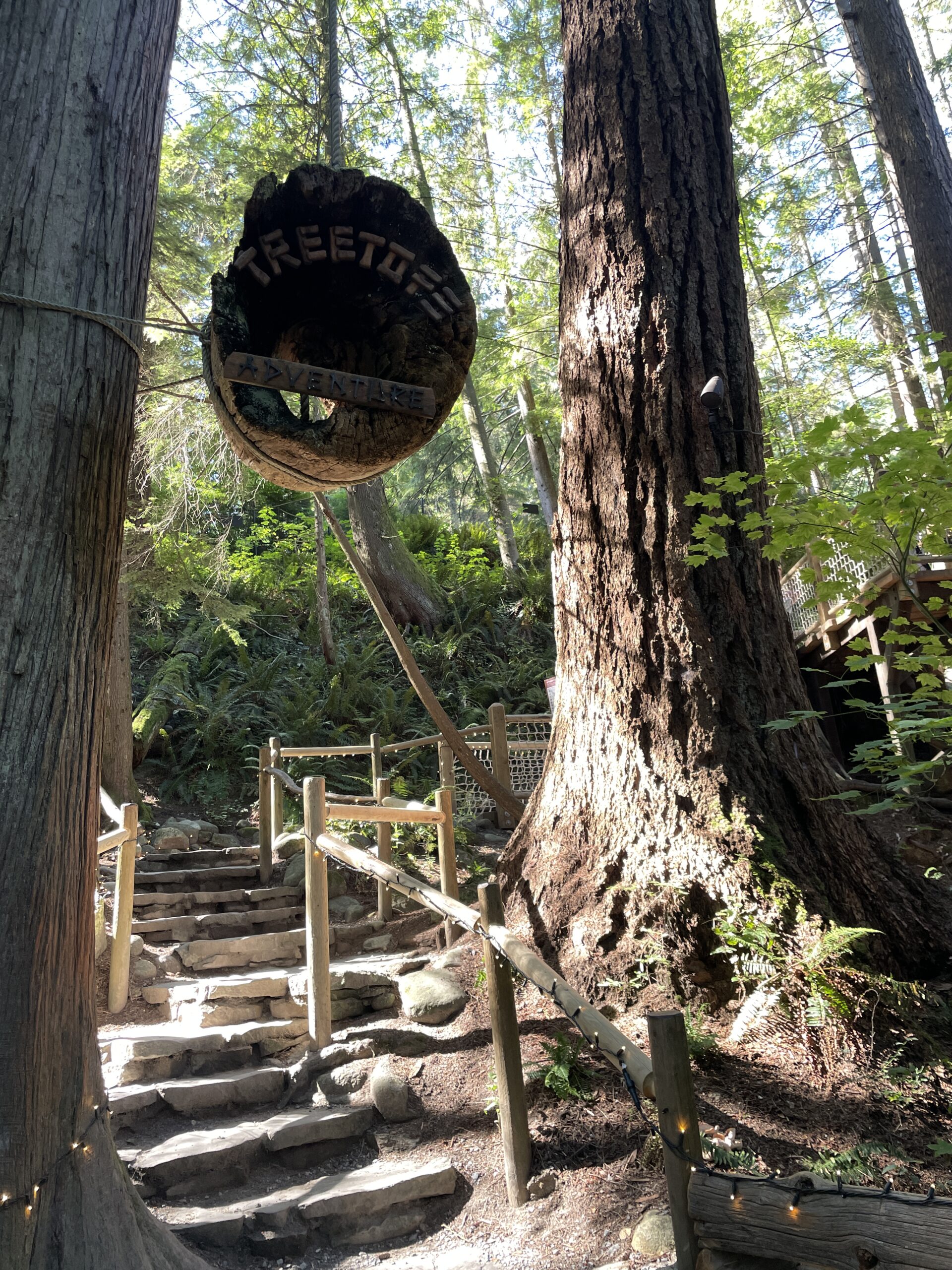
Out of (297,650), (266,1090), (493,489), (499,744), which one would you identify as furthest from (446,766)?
(493,489)

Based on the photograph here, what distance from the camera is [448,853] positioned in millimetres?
5590

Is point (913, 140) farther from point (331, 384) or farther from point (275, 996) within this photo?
point (275, 996)

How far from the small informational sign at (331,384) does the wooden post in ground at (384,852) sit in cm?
386

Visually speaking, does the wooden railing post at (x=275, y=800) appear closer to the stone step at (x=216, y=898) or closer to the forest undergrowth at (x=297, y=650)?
the stone step at (x=216, y=898)

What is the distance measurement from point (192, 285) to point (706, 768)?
809 centimetres

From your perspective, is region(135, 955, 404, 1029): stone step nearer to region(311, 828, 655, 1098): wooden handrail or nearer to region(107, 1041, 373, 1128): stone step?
region(107, 1041, 373, 1128): stone step

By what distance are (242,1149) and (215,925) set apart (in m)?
3.16

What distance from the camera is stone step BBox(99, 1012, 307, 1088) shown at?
13.8 ft

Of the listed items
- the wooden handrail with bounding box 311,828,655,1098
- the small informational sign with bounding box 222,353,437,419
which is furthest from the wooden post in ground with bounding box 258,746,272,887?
the small informational sign with bounding box 222,353,437,419

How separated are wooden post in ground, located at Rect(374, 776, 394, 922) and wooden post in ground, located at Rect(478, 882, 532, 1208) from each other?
2.99 meters

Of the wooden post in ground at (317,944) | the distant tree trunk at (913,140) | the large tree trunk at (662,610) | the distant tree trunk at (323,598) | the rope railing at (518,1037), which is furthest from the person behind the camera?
the distant tree trunk at (323,598)

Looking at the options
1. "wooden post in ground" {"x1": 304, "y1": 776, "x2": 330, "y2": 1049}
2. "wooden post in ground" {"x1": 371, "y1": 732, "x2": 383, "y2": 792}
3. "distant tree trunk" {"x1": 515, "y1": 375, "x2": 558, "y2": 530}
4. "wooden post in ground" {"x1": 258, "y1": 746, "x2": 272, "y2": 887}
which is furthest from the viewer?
"distant tree trunk" {"x1": 515, "y1": 375, "x2": 558, "y2": 530}

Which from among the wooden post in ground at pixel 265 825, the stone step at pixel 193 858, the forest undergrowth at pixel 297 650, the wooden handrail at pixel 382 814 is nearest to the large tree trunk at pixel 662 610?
the wooden handrail at pixel 382 814

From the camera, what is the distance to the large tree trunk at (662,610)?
345cm
